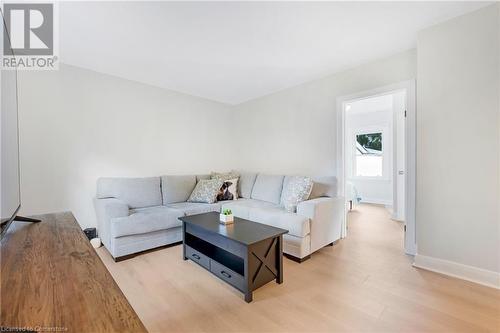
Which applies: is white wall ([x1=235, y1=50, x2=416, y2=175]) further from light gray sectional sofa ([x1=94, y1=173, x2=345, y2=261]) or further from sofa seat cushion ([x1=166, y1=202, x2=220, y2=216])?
sofa seat cushion ([x1=166, y1=202, x2=220, y2=216])

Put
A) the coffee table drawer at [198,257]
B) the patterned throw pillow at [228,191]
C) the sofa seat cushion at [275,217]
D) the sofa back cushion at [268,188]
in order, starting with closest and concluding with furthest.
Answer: the coffee table drawer at [198,257] → the sofa seat cushion at [275,217] → the sofa back cushion at [268,188] → the patterned throw pillow at [228,191]

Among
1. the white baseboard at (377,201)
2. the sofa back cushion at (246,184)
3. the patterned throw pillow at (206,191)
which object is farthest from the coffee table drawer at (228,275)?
the white baseboard at (377,201)

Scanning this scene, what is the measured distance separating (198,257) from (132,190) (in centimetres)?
148

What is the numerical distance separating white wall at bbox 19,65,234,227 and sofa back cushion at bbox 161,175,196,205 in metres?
0.33

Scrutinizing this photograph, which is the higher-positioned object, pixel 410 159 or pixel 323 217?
pixel 410 159

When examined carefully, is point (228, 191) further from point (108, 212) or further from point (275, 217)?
point (108, 212)

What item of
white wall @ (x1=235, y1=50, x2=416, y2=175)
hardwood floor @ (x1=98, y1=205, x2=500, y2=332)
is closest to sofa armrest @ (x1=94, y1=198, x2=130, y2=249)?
hardwood floor @ (x1=98, y1=205, x2=500, y2=332)

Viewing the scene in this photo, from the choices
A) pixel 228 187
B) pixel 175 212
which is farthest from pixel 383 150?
pixel 175 212

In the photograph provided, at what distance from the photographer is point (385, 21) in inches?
80.4

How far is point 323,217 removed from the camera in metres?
2.68

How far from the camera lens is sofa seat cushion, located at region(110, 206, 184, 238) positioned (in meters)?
2.47

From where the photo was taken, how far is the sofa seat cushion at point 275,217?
247cm

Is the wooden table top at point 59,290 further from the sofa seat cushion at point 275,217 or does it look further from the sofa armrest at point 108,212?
the sofa seat cushion at point 275,217

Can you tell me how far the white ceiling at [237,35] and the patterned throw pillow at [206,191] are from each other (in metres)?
1.61
